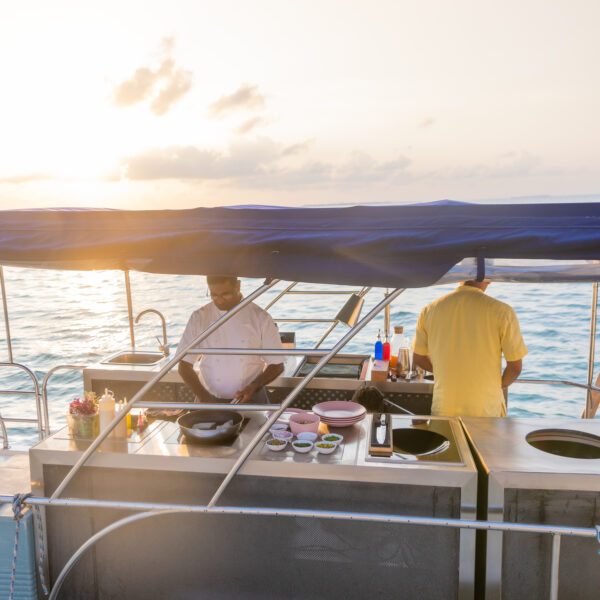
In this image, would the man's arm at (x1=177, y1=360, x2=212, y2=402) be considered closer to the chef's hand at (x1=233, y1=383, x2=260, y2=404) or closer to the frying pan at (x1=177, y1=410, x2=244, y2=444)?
the chef's hand at (x1=233, y1=383, x2=260, y2=404)

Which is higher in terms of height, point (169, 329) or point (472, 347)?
point (472, 347)

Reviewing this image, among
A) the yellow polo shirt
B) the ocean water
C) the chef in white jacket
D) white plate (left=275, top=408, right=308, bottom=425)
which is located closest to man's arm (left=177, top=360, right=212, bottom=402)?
the chef in white jacket

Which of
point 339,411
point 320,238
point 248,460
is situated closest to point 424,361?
point 339,411

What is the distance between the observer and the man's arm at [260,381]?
10.8 feet

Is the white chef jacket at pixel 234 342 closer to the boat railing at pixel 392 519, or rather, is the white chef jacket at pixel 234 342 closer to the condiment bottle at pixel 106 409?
the condiment bottle at pixel 106 409

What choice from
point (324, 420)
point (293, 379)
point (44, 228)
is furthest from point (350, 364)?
point (44, 228)

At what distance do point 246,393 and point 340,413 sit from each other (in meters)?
0.68

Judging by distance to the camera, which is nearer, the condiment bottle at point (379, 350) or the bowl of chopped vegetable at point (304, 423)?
the bowl of chopped vegetable at point (304, 423)

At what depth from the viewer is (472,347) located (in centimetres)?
308

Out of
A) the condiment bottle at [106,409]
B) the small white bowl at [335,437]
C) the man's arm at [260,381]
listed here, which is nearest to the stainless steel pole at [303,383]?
the small white bowl at [335,437]

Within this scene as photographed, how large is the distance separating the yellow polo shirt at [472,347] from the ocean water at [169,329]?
772cm

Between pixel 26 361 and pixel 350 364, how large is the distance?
1369cm

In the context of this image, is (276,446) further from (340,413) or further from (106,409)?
(106,409)

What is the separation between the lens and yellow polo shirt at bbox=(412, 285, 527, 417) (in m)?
3.04
